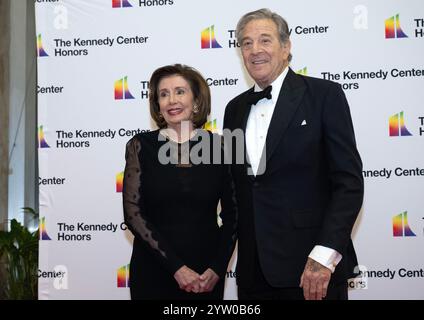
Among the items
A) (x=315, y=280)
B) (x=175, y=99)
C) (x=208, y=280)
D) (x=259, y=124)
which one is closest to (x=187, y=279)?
(x=208, y=280)

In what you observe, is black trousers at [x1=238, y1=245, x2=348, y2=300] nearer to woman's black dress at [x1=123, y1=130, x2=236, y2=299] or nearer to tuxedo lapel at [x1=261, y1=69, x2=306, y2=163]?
woman's black dress at [x1=123, y1=130, x2=236, y2=299]

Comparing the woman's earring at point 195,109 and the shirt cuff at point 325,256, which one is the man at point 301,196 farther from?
the woman's earring at point 195,109

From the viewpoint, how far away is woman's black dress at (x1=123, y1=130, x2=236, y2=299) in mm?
2604

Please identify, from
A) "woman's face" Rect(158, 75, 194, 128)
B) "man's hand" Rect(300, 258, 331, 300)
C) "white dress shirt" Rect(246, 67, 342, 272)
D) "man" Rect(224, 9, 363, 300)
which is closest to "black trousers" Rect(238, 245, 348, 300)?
"man" Rect(224, 9, 363, 300)

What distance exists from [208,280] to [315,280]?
0.64 meters

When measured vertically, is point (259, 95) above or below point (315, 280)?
above

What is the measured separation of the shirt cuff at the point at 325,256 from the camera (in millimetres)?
2088

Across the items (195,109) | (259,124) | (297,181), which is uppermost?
(195,109)

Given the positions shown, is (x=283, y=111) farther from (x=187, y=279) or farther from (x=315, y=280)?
(x=187, y=279)

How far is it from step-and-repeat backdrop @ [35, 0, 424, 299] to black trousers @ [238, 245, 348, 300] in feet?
5.94

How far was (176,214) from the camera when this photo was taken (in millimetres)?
2633

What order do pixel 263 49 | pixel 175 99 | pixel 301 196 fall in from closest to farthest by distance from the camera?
A: 1. pixel 301 196
2. pixel 263 49
3. pixel 175 99

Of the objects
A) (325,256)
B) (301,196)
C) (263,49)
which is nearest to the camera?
(325,256)

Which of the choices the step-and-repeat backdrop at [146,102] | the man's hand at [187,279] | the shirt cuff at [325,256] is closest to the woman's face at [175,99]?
the man's hand at [187,279]
